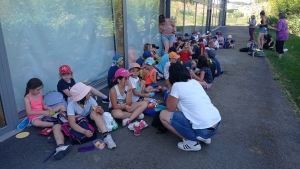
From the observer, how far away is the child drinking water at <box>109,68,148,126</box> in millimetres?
3588

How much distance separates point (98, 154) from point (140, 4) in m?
5.15

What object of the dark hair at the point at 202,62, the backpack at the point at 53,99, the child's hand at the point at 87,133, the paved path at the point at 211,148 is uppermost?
the dark hair at the point at 202,62

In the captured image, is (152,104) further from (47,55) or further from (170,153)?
→ (47,55)

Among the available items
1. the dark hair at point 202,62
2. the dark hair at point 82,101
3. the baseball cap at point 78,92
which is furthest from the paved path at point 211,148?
the dark hair at point 202,62

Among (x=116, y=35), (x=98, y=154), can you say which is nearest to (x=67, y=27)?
(x=116, y=35)

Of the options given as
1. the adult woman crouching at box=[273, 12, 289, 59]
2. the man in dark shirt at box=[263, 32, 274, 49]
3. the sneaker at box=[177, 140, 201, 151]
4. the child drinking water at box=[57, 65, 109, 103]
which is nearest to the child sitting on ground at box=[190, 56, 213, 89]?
the sneaker at box=[177, 140, 201, 151]

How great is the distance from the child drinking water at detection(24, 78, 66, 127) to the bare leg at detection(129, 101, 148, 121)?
3.88 ft

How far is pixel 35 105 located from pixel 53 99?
30cm

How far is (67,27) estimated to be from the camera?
14.2 feet

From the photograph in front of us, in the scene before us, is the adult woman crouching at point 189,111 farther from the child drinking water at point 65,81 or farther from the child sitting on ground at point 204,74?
the child sitting on ground at point 204,74

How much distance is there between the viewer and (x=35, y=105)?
3.51 m

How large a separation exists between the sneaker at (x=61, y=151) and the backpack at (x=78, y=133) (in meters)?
0.15

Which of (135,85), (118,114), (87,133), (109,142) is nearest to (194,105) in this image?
(109,142)

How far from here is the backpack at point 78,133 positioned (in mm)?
3043
